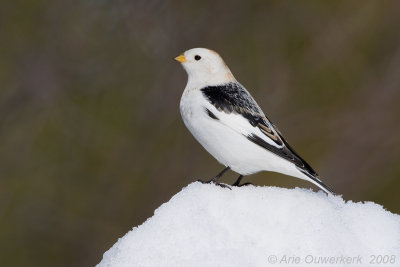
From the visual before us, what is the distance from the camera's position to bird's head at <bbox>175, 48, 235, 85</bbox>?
4070mm

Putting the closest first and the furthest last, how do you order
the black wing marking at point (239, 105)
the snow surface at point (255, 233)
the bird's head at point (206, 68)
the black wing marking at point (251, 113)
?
1. the snow surface at point (255, 233)
2. the black wing marking at point (251, 113)
3. the black wing marking at point (239, 105)
4. the bird's head at point (206, 68)

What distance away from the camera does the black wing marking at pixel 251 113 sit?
11.6ft

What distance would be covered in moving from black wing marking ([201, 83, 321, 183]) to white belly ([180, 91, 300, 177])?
0.13 ft

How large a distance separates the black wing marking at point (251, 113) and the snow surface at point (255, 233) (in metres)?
0.64

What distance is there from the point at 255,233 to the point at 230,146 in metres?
1.11

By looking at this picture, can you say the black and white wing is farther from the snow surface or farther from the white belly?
the snow surface

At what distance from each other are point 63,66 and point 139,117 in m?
1.05

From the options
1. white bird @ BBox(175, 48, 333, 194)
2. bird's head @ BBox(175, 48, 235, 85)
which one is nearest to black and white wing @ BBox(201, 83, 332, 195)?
white bird @ BBox(175, 48, 333, 194)

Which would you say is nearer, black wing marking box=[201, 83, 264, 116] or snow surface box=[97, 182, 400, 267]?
snow surface box=[97, 182, 400, 267]

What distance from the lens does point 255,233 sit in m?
2.58

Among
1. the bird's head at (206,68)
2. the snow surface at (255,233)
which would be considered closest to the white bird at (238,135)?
the bird's head at (206,68)

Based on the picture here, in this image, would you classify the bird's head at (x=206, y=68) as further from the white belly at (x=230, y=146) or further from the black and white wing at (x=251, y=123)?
the white belly at (x=230, y=146)

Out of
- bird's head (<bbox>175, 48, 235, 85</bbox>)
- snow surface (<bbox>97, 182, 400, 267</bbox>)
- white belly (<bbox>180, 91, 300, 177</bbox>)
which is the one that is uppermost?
bird's head (<bbox>175, 48, 235, 85</bbox>)

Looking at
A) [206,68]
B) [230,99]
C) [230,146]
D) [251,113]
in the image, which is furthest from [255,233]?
[206,68]
